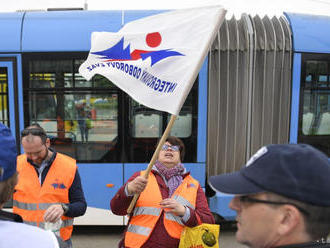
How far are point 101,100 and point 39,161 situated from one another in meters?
2.01

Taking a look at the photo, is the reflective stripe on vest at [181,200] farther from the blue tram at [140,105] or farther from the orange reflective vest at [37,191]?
the blue tram at [140,105]

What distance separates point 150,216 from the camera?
6.98 ft

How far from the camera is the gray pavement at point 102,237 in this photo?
4344 mm

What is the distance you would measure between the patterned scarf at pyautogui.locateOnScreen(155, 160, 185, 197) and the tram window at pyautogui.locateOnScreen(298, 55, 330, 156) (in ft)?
9.30

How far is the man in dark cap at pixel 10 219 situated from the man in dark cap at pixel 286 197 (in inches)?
25.6

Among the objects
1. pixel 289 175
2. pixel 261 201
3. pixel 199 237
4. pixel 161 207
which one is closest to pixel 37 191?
pixel 161 207

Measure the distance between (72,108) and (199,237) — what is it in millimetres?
2833

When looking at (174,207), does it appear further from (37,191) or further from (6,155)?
(6,155)

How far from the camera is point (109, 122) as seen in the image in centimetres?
427

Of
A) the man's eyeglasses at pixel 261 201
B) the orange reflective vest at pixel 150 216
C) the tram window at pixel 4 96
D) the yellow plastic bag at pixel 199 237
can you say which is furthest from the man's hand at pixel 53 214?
the tram window at pixel 4 96

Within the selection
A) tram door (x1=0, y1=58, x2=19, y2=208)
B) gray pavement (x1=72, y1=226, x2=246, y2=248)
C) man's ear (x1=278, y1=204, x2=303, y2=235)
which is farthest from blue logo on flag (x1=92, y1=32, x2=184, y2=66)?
gray pavement (x1=72, y1=226, x2=246, y2=248)

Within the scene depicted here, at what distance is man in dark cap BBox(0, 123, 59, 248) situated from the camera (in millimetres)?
874

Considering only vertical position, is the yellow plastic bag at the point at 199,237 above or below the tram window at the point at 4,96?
below

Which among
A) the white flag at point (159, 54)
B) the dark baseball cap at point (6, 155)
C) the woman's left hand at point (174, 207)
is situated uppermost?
the white flag at point (159, 54)
